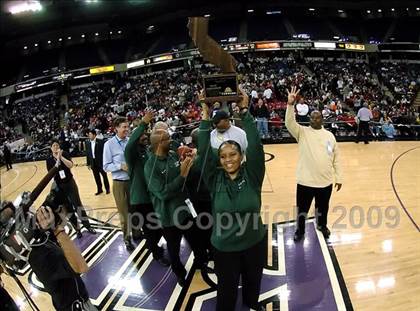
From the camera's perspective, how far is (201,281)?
2.85 meters

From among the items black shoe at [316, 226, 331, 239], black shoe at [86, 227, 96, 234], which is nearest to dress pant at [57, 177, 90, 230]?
black shoe at [86, 227, 96, 234]

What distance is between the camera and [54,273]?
5.30 ft

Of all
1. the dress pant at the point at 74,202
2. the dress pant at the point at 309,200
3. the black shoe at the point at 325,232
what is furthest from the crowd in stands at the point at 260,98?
the black shoe at the point at 325,232

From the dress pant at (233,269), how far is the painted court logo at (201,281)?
479mm

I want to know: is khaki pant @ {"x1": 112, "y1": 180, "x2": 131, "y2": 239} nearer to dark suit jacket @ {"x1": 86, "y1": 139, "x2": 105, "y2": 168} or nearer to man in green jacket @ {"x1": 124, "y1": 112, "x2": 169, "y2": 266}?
man in green jacket @ {"x1": 124, "y1": 112, "x2": 169, "y2": 266}

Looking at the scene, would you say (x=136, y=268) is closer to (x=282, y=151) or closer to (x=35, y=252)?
(x=35, y=252)

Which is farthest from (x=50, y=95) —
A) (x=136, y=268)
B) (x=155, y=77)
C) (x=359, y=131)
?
(x=155, y=77)

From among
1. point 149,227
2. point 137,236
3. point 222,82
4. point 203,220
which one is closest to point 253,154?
point 222,82

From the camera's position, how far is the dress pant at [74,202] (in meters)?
3.87

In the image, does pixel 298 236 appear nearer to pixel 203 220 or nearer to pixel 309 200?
pixel 309 200

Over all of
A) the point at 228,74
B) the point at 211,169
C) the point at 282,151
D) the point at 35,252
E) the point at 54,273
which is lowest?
the point at 282,151

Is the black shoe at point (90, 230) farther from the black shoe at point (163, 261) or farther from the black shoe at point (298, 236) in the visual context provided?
the black shoe at point (298, 236)

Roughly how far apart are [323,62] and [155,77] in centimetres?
777

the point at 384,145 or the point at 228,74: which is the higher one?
the point at 228,74
